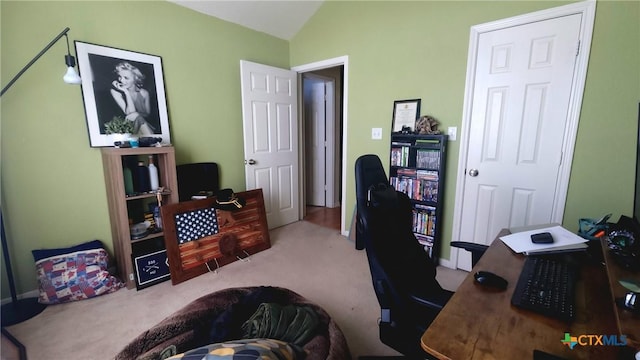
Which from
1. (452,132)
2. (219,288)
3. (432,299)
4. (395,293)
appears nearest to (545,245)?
(432,299)

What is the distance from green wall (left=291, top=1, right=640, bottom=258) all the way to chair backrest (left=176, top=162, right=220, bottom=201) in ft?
5.09

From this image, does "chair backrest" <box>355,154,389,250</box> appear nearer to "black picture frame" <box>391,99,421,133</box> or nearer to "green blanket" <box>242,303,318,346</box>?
"green blanket" <box>242,303,318,346</box>

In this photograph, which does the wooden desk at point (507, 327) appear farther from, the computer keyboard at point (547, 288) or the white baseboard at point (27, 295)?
the white baseboard at point (27, 295)

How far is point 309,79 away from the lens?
4.40 meters

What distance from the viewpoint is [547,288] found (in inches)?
35.6

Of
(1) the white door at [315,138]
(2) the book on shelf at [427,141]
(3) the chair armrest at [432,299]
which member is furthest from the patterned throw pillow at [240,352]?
(1) the white door at [315,138]

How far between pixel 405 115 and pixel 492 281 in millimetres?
2079

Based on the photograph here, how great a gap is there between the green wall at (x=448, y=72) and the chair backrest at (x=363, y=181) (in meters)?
1.53

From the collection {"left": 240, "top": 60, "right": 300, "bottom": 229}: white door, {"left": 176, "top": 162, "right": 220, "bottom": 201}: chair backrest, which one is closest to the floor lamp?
Answer: {"left": 176, "top": 162, "right": 220, "bottom": 201}: chair backrest

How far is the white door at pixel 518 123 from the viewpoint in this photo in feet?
6.63

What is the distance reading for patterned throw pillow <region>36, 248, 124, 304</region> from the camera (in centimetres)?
205

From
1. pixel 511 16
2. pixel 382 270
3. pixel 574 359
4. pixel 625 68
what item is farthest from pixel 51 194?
pixel 625 68

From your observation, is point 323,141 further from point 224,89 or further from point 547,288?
point 547,288

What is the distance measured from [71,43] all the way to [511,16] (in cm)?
340
